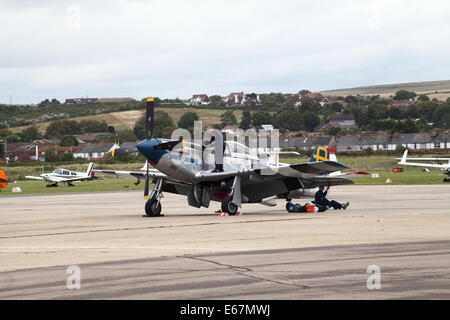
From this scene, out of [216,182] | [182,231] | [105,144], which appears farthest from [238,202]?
[105,144]

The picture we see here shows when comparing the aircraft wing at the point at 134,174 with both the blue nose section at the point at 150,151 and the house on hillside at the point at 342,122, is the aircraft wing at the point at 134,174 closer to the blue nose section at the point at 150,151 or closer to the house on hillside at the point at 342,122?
the blue nose section at the point at 150,151

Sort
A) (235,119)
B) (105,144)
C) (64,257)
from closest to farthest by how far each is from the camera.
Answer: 1. (64,257)
2. (105,144)
3. (235,119)

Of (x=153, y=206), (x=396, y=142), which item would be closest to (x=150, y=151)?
(x=153, y=206)

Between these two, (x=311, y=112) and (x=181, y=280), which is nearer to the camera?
(x=181, y=280)

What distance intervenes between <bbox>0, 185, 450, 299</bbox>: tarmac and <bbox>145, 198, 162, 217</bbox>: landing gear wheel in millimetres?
2351

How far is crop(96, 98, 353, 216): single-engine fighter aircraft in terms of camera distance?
2539 centimetres

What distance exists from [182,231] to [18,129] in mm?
128828

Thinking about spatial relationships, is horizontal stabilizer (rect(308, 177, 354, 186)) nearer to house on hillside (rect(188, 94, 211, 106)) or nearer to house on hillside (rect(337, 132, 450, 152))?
house on hillside (rect(337, 132, 450, 152))

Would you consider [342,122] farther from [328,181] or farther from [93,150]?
[328,181]

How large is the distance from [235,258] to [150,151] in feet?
40.3

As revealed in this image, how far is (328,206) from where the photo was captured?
27.2 meters

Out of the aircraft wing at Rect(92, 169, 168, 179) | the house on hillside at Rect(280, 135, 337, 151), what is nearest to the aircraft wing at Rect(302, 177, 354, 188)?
the aircraft wing at Rect(92, 169, 168, 179)

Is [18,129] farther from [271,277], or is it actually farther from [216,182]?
[271,277]
